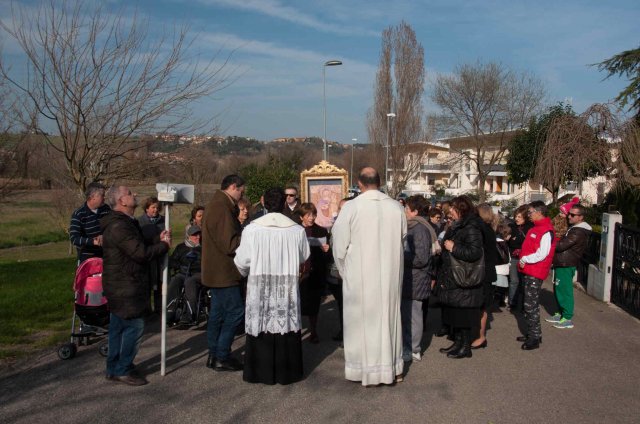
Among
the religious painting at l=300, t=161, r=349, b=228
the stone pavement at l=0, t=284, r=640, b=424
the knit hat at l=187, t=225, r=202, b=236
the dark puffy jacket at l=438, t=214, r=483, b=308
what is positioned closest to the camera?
the stone pavement at l=0, t=284, r=640, b=424

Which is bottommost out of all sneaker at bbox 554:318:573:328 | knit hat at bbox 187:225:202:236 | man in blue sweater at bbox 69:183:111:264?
sneaker at bbox 554:318:573:328

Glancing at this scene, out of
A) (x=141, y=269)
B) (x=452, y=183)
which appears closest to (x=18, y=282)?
(x=141, y=269)

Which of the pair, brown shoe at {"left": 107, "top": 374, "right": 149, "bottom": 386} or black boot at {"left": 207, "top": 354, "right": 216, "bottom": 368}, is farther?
black boot at {"left": 207, "top": 354, "right": 216, "bottom": 368}

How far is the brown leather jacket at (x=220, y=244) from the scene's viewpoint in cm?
577

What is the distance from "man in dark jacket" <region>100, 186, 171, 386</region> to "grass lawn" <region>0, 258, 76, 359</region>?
6.41ft

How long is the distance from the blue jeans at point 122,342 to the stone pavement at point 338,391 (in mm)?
185

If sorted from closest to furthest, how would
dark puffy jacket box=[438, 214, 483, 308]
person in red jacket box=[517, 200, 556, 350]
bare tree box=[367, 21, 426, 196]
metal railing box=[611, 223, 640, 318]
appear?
dark puffy jacket box=[438, 214, 483, 308] < person in red jacket box=[517, 200, 556, 350] < metal railing box=[611, 223, 640, 318] < bare tree box=[367, 21, 426, 196]

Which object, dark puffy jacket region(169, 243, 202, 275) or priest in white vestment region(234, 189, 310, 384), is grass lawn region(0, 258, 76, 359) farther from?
priest in white vestment region(234, 189, 310, 384)

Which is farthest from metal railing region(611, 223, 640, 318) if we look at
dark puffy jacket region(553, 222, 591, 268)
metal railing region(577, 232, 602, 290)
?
dark puffy jacket region(553, 222, 591, 268)

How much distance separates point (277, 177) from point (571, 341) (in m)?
14.8

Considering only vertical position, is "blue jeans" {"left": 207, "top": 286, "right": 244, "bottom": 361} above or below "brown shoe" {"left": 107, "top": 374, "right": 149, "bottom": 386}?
above

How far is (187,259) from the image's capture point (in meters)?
8.05

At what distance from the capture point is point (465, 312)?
6.51 m

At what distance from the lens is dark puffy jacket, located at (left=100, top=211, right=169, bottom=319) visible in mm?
5238
